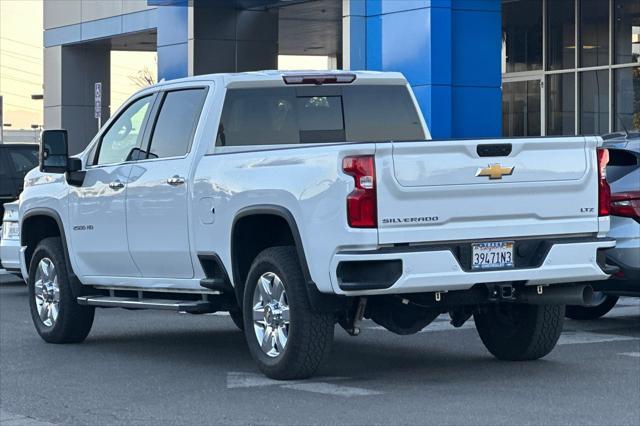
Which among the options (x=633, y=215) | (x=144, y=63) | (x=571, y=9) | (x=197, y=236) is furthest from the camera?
(x=144, y=63)

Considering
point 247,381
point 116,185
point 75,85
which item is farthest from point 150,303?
point 75,85

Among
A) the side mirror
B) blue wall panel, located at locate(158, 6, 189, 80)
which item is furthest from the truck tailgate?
blue wall panel, located at locate(158, 6, 189, 80)

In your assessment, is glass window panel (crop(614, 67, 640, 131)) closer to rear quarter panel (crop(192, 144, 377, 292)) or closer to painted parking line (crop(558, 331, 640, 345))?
painted parking line (crop(558, 331, 640, 345))

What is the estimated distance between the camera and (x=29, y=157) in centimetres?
2153

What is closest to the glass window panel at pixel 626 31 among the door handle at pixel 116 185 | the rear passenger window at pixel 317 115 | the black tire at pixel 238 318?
the black tire at pixel 238 318

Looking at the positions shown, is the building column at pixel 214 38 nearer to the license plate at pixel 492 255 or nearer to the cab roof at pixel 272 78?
the cab roof at pixel 272 78

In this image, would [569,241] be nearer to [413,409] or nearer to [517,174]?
[517,174]

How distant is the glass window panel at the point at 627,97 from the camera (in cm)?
2858

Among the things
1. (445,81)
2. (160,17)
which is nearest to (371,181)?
(445,81)

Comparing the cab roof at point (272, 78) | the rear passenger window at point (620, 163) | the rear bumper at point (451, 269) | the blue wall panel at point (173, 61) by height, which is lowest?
the rear bumper at point (451, 269)

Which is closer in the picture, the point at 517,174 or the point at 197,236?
the point at 517,174

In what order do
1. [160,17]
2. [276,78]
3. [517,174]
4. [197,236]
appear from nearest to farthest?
1. [517,174]
2. [197,236]
3. [276,78]
4. [160,17]

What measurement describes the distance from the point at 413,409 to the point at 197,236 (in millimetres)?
2569

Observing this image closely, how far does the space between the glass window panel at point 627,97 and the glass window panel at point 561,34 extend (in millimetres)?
1488
